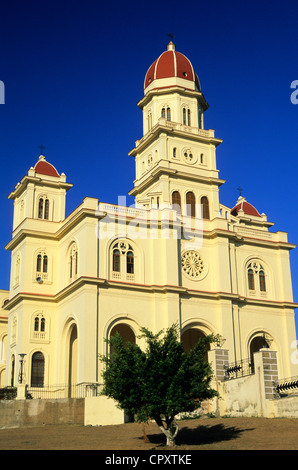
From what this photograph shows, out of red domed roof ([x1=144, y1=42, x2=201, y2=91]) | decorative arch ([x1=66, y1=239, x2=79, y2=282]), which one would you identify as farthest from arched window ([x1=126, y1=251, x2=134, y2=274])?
red domed roof ([x1=144, y1=42, x2=201, y2=91])

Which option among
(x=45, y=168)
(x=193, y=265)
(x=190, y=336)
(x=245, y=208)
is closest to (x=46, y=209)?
(x=45, y=168)

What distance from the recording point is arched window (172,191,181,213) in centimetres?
4681

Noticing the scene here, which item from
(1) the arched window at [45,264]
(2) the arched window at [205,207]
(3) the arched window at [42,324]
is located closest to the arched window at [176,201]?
(2) the arched window at [205,207]

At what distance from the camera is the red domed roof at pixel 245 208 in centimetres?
5622

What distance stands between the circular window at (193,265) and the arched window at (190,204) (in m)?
4.05

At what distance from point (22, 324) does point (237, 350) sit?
49.1 feet

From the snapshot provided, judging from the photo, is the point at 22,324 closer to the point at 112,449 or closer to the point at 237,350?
the point at 237,350

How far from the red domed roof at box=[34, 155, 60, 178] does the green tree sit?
26406mm

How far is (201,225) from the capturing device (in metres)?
45.4

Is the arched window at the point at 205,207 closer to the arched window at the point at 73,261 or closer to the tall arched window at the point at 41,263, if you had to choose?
the arched window at the point at 73,261

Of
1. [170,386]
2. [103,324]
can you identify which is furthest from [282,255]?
[170,386]

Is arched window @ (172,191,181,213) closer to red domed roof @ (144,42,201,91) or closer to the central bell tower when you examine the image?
the central bell tower

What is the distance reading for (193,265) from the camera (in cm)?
4403

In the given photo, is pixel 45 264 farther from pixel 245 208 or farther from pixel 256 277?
pixel 245 208
